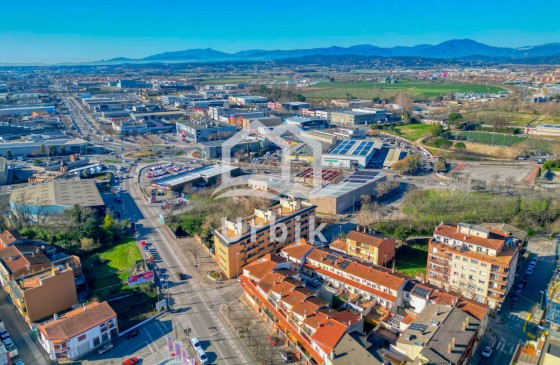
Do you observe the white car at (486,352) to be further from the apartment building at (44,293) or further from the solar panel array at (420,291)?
the apartment building at (44,293)

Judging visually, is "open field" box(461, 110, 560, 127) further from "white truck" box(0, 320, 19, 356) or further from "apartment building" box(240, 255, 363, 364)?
"white truck" box(0, 320, 19, 356)

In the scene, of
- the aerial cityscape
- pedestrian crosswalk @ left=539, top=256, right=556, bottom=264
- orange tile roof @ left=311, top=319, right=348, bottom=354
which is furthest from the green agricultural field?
orange tile roof @ left=311, top=319, right=348, bottom=354

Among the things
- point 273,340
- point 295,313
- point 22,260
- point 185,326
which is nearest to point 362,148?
point 295,313

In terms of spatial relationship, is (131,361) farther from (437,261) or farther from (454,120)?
(454,120)

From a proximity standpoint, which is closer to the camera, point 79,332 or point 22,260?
point 79,332

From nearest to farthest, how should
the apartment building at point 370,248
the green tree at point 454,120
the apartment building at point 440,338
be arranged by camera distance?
the apartment building at point 440,338
the apartment building at point 370,248
the green tree at point 454,120

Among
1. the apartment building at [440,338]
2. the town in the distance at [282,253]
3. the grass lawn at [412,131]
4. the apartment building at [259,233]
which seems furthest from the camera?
the grass lawn at [412,131]

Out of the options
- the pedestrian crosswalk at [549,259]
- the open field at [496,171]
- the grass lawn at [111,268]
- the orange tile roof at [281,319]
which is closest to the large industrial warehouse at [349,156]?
→ the open field at [496,171]
